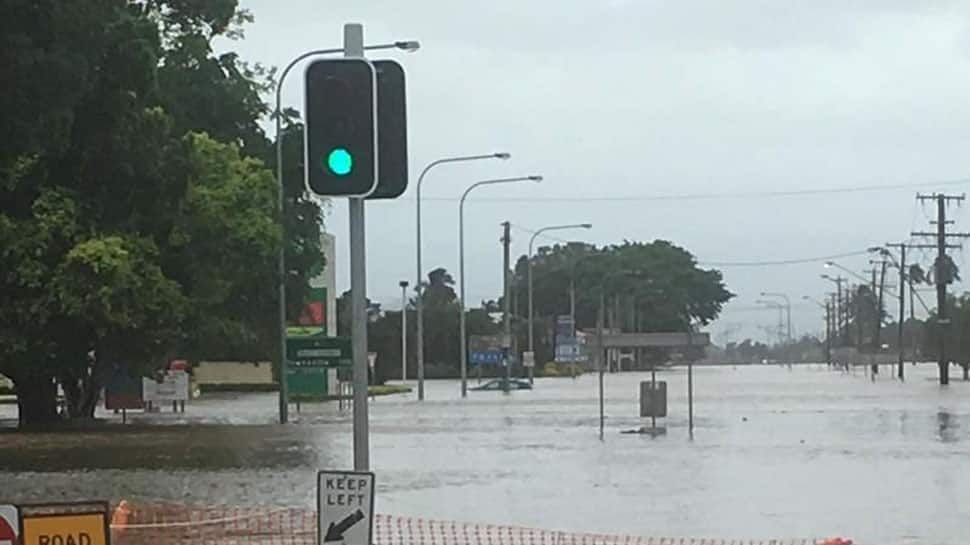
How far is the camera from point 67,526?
1059cm

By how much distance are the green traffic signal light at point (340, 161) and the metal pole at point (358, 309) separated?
→ 21cm

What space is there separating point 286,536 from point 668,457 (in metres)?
14.0

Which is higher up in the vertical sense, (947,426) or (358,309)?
(358,309)

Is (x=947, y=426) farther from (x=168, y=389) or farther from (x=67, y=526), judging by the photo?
(x=67, y=526)

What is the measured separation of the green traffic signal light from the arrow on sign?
1.88 metres

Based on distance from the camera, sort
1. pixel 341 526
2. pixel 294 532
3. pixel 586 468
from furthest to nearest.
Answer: pixel 586 468 → pixel 294 532 → pixel 341 526

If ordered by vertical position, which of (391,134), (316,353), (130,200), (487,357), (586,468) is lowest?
(586,468)

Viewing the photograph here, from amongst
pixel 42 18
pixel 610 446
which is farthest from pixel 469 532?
pixel 610 446

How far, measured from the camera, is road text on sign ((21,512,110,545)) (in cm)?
1043

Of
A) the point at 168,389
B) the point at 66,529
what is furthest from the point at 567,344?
the point at 66,529

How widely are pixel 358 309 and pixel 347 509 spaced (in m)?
1.20

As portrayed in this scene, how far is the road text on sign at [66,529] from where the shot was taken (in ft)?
34.2

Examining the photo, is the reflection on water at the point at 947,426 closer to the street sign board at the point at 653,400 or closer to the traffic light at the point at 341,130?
the street sign board at the point at 653,400

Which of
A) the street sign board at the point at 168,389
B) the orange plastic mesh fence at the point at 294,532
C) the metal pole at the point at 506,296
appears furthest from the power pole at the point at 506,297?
the orange plastic mesh fence at the point at 294,532
